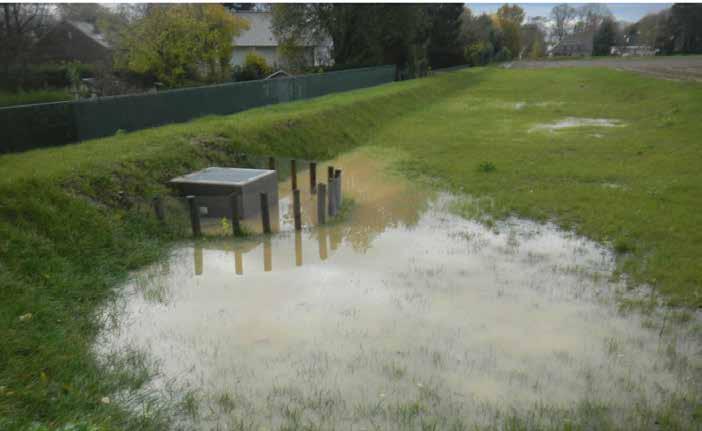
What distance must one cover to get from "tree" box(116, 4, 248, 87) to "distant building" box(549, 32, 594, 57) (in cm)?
10159

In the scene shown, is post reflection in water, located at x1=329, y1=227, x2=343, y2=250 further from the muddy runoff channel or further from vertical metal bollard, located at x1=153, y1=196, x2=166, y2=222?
vertical metal bollard, located at x1=153, y1=196, x2=166, y2=222

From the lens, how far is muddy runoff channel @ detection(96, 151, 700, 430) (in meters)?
5.47

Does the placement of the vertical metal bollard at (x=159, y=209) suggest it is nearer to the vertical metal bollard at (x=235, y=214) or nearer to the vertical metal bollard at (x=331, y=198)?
the vertical metal bollard at (x=235, y=214)

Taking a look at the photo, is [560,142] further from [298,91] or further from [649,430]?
[649,430]

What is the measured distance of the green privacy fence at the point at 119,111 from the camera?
42.2 ft

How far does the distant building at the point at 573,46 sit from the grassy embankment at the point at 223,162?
101749 mm

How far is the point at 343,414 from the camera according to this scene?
5.34 m

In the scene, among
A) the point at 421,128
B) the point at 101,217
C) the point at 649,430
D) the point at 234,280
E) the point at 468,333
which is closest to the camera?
the point at 649,430

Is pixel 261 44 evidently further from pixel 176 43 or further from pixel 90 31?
pixel 176 43

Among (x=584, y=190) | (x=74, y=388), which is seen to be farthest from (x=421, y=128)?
(x=74, y=388)

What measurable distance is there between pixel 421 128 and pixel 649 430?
1872 cm

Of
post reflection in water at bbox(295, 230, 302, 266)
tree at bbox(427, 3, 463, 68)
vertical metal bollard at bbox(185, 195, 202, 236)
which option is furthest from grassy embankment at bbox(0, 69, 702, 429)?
tree at bbox(427, 3, 463, 68)

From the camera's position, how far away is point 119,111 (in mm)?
15289

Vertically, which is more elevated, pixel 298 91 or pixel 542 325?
pixel 298 91
